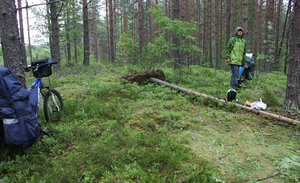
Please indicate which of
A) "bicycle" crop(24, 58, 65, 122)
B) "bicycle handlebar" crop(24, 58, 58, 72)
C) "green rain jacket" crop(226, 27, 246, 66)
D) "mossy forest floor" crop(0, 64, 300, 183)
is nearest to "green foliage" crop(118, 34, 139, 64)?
"green rain jacket" crop(226, 27, 246, 66)

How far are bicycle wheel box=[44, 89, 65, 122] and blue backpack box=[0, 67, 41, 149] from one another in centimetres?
131

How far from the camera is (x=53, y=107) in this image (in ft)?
14.1

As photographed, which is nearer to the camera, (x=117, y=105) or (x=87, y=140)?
(x=87, y=140)

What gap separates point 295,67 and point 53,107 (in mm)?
6176

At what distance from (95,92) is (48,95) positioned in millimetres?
1970

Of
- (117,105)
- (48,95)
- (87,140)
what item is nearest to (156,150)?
(87,140)

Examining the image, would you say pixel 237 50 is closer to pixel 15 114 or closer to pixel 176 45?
pixel 176 45

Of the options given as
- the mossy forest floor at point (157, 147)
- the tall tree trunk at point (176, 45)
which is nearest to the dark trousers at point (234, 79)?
the mossy forest floor at point (157, 147)

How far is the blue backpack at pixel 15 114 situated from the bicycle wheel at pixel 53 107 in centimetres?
131

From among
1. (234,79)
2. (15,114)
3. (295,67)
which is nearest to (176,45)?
(234,79)

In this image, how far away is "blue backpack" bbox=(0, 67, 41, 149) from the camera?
2445mm

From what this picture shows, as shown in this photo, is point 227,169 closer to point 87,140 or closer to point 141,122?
point 141,122

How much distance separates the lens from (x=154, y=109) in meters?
4.87

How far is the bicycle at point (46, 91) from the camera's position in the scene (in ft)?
12.2
